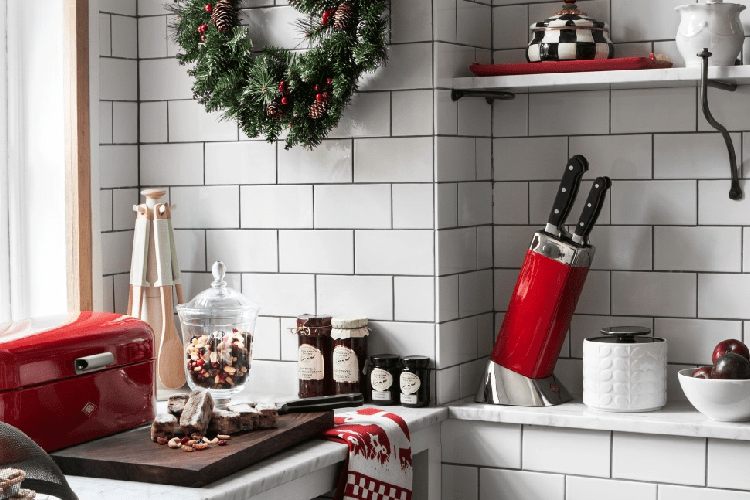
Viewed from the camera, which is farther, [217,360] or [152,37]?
[152,37]

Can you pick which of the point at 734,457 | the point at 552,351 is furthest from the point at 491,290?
the point at 734,457

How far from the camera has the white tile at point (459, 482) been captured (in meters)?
2.21

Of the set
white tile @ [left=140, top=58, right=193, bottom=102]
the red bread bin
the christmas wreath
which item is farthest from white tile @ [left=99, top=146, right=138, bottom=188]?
the red bread bin

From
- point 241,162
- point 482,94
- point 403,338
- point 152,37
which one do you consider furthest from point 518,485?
point 152,37

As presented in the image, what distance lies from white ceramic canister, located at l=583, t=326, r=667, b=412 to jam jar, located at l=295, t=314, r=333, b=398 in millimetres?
535

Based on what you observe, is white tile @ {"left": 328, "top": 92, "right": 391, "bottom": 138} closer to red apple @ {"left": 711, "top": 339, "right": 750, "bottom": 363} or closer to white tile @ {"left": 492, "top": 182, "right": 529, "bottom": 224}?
white tile @ {"left": 492, "top": 182, "right": 529, "bottom": 224}

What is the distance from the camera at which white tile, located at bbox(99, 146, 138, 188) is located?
2.38 meters

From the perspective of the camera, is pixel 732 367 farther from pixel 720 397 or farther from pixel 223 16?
pixel 223 16

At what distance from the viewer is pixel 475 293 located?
233cm

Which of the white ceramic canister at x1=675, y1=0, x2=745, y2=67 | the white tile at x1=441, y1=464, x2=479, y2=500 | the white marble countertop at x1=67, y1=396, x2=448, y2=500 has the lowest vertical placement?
the white tile at x1=441, y1=464, x2=479, y2=500

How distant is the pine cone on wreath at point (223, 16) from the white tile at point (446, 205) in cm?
56

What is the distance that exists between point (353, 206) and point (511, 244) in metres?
0.37

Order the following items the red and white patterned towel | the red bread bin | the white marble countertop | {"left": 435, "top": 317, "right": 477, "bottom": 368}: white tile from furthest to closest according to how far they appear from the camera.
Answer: {"left": 435, "top": 317, "right": 477, "bottom": 368}: white tile, the red and white patterned towel, the red bread bin, the white marble countertop

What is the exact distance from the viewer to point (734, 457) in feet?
6.52
